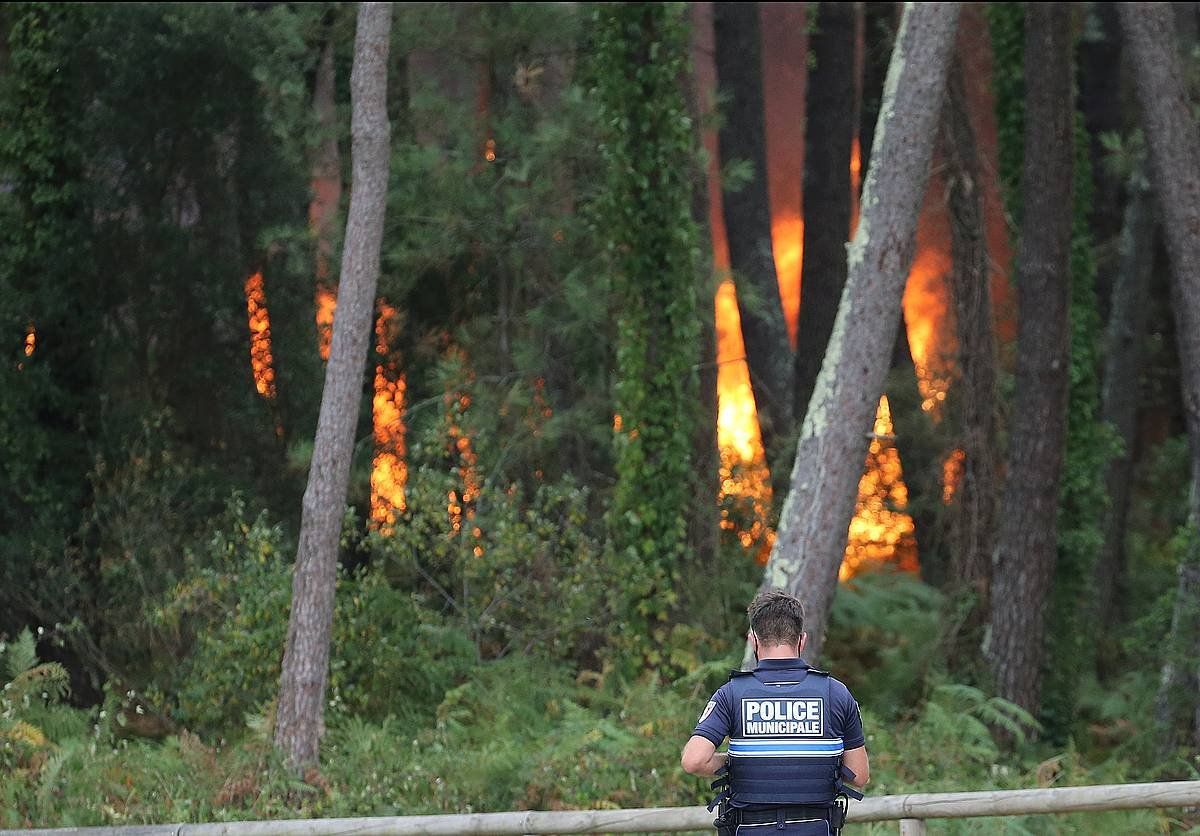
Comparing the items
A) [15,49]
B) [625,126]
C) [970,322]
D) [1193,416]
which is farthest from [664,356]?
[15,49]

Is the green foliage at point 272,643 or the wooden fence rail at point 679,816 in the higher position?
the green foliage at point 272,643

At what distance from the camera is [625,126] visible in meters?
15.0

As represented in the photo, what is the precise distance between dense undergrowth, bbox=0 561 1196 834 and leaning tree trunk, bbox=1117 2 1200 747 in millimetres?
931

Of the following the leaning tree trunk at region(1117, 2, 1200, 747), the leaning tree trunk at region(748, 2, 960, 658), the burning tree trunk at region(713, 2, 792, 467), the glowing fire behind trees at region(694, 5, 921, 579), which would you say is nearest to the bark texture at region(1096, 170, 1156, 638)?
the glowing fire behind trees at region(694, 5, 921, 579)

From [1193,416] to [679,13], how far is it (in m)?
6.24

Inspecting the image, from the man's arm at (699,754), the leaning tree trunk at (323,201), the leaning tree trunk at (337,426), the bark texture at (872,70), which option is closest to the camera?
the man's arm at (699,754)

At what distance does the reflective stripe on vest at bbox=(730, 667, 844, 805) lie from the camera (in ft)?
18.3

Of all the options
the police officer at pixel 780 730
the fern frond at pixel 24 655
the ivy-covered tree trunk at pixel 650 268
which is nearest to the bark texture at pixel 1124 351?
the ivy-covered tree trunk at pixel 650 268

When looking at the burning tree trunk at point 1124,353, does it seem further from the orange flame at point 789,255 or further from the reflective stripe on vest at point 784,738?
the reflective stripe on vest at point 784,738

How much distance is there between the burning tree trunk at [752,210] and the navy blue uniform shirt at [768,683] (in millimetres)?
14691

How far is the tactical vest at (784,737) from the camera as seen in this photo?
557 centimetres

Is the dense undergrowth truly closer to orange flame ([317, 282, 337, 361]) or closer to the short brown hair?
orange flame ([317, 282, 337, 361])

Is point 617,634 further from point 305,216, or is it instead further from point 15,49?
point 15,49

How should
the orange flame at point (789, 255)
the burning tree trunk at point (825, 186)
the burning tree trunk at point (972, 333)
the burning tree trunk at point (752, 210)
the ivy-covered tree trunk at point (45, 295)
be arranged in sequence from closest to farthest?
the ivy-covered tree trunk at point (45, 295) → the burning tree trunk at point (972, 333) → the burning tree trunk at point (825, 186) → the burning tree trunk at point (752, 210) → the orange flame at point (789, 255)
